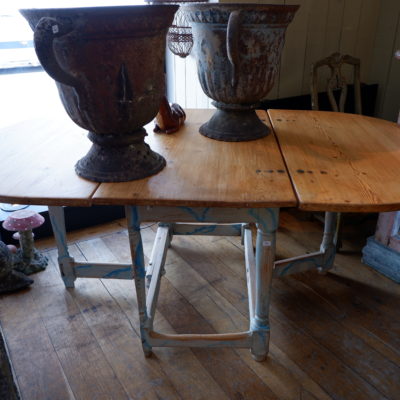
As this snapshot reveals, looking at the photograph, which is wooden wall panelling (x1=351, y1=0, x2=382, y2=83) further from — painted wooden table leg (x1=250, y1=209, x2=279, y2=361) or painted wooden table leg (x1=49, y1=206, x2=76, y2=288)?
painted wooden table leg (x1=49, y1=206, x2=76, y2=288)

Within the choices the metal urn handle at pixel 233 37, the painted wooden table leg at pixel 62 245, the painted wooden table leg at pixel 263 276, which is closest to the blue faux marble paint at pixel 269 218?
the painted wooden table leg at pixel 263 276

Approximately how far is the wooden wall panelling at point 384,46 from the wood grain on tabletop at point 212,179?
5.50ft

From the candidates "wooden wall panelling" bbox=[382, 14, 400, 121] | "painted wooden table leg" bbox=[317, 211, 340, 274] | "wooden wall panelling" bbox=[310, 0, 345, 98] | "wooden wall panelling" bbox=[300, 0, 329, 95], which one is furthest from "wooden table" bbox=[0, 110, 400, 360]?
"wooden wall panelling" bbox=[382, 14, 400, 121]

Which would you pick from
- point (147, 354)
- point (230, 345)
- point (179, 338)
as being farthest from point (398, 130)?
point (147, 354)

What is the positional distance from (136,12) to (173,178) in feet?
1.42

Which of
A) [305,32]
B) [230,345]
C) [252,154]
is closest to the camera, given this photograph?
[252,154]

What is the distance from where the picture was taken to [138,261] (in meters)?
1.32

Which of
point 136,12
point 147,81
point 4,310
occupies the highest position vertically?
point 136,12

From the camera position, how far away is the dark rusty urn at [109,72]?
0.91 m

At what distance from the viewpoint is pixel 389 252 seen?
6.46ft

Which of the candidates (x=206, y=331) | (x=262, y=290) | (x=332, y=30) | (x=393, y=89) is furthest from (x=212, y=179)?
(x=393, y=89)

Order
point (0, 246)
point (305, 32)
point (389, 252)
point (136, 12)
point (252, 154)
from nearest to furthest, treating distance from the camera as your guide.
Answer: point (136, 12)
point (252, 154)
point (0, 246)
point (389, 252)
point (305, 32)

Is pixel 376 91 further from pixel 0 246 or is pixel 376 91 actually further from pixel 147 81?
pixel 0 246

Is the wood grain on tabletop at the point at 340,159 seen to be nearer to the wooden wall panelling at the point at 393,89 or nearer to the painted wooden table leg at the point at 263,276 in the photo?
the painted wooden table leg at the point at 263,276
